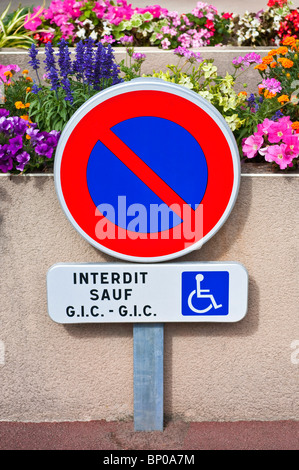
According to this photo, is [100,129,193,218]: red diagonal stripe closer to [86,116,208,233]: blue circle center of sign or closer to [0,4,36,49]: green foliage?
[86,116,208,233]: blue circle center of sign

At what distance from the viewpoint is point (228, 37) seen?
5.55 metres

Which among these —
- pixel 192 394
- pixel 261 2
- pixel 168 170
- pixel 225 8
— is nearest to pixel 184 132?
pixel 168 170

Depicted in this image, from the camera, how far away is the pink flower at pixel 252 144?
109 inches

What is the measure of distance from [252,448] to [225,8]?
6740mm

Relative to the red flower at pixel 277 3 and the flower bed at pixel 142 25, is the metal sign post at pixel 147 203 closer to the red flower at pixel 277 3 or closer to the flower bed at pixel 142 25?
the flower bed at pixel 142 25

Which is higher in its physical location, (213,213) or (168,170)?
(168,170)

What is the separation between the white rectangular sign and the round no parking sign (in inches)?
3.8

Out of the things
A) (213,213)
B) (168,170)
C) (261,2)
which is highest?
(261,2)

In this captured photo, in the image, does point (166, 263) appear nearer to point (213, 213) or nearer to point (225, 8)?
point (213, 213)

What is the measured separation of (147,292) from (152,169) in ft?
1.90

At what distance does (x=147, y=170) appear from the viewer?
8.07 feet

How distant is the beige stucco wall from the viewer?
2.66 m

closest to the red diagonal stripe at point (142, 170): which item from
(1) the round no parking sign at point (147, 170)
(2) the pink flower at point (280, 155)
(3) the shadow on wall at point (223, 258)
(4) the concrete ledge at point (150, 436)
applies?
(1) the round no parking sign at point (147, 170)

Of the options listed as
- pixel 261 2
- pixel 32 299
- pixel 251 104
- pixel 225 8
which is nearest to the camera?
pixel 32 299
